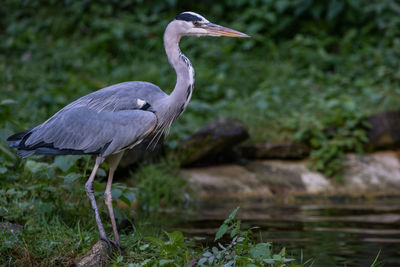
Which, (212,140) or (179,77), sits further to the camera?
Answer: (212,140)

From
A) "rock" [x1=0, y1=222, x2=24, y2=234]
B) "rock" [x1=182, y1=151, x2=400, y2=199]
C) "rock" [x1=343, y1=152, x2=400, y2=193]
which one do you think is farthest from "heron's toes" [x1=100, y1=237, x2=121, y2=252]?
"rock" [x1=343, y1=152, x2=400, y2=193]

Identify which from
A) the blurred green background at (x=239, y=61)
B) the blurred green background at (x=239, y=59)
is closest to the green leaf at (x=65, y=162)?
the blurred green background at (x=239, y=61)

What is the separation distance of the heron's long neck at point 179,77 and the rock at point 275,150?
3.55 metres

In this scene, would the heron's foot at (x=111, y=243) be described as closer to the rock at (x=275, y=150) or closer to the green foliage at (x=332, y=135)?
the rock at (x=275, y=150)

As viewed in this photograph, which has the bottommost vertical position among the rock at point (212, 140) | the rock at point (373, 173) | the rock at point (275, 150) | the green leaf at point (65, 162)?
the rock at point (373, 173)

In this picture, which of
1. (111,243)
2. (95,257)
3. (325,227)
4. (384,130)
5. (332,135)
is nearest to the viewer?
(95,257)

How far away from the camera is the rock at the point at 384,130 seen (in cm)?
824

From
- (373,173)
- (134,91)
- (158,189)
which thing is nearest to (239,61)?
(373,173)

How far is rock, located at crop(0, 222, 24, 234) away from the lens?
4.38 m

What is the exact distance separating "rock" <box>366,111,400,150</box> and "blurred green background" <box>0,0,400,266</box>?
0.21 metres

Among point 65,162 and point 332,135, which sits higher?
point 65,162

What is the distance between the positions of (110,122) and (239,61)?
21.1 feet

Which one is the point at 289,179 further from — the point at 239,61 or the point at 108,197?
the point at 108,197

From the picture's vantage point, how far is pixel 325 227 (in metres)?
6.00
